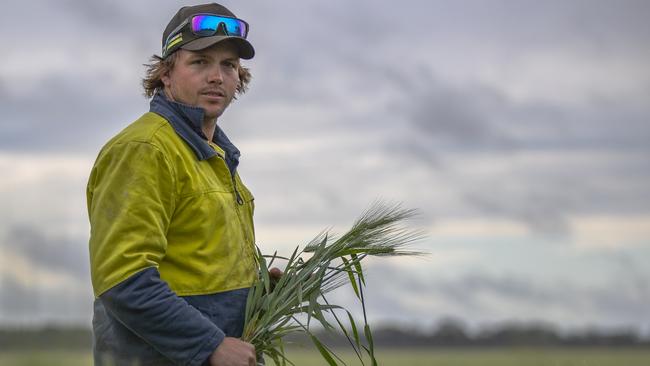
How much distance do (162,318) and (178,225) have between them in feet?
1.23

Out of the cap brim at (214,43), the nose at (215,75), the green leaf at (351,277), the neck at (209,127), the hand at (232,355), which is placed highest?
the cap brim at (214,43)

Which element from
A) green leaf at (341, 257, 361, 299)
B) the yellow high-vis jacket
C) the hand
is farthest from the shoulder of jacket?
green leaf at (341, 257, 361, 299)

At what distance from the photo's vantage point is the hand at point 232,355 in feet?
11.9

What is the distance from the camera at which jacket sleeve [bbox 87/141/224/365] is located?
11.7 feet

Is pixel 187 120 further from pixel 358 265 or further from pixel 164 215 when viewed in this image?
pixel 358 265

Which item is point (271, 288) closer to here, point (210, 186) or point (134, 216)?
point (210, 186)

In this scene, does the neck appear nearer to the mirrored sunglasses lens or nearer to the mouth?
the mouth

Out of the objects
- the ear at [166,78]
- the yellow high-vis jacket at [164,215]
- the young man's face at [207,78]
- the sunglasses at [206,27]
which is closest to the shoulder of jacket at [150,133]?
the yellow high-vis jacket at [164,215]

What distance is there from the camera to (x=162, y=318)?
3604mm

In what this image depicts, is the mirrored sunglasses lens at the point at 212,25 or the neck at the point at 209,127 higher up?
Result: the mirrored sunglasses lens at the point at 212,25

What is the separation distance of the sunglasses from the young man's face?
0.19ft

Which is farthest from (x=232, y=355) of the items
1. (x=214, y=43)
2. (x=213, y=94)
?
(x=214, y=43)

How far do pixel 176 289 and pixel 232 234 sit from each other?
33 cm

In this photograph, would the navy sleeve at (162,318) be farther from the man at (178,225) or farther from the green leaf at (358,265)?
the green leaf at (358,265)
